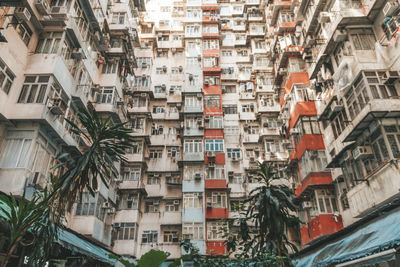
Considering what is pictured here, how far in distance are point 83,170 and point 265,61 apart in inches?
921

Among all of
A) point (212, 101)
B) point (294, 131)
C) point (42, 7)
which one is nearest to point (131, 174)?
point (212, 101)

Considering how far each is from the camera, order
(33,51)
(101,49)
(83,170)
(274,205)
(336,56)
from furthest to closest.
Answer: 1. (101,49)
2. (336,56)
3. (33,51)
4. (274,205)
5. (83,170)

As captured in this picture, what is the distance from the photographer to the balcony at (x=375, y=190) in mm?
9906

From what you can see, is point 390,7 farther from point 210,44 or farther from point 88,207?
point 210,44

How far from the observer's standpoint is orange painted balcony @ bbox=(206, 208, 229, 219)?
21.3 meters

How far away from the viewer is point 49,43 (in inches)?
541

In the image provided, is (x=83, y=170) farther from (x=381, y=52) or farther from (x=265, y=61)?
(x=265, y=61)

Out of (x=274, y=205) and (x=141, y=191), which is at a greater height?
(x=141, y=191)

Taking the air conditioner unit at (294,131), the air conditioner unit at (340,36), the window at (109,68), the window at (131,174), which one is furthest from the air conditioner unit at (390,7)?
the window at (131,174)

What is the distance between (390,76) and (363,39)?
2957mm

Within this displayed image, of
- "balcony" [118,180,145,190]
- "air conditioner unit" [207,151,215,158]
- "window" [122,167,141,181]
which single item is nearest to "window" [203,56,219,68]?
"air conditioner unit" [207,151,215,158]

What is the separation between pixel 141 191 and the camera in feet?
73.2

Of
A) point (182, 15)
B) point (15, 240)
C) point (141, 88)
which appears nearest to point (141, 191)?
point (141, 88)

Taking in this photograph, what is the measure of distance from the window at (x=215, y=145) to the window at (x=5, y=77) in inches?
586
